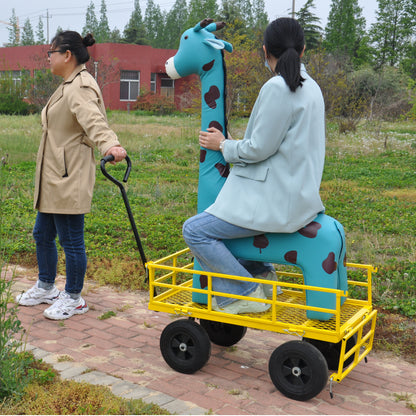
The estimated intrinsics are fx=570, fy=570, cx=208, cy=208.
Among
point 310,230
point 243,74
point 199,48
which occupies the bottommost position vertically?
point 310,230

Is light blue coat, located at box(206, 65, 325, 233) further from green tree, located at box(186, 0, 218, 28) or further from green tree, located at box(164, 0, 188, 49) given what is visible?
green tree, located at box(164, 0, 188, 49)

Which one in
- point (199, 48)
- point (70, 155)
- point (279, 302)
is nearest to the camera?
point (279, 302)

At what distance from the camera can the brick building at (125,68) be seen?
35.6 metres

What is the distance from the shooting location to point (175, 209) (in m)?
8.30

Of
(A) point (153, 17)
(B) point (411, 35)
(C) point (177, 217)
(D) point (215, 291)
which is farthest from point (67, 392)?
(A) point (153, 17)

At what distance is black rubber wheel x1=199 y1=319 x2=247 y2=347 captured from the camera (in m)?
4.02

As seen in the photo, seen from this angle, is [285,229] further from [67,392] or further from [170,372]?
[67,392]

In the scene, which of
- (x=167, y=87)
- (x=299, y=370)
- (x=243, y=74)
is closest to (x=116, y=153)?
(x=299, y=370)

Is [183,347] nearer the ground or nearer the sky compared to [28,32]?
nearer the ground

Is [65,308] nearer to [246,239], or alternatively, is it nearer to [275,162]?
[246,239]

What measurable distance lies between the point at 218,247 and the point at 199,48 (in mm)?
1310

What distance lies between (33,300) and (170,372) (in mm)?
1712

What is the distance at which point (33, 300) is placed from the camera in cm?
480

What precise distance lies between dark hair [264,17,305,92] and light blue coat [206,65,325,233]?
5 centimetres
